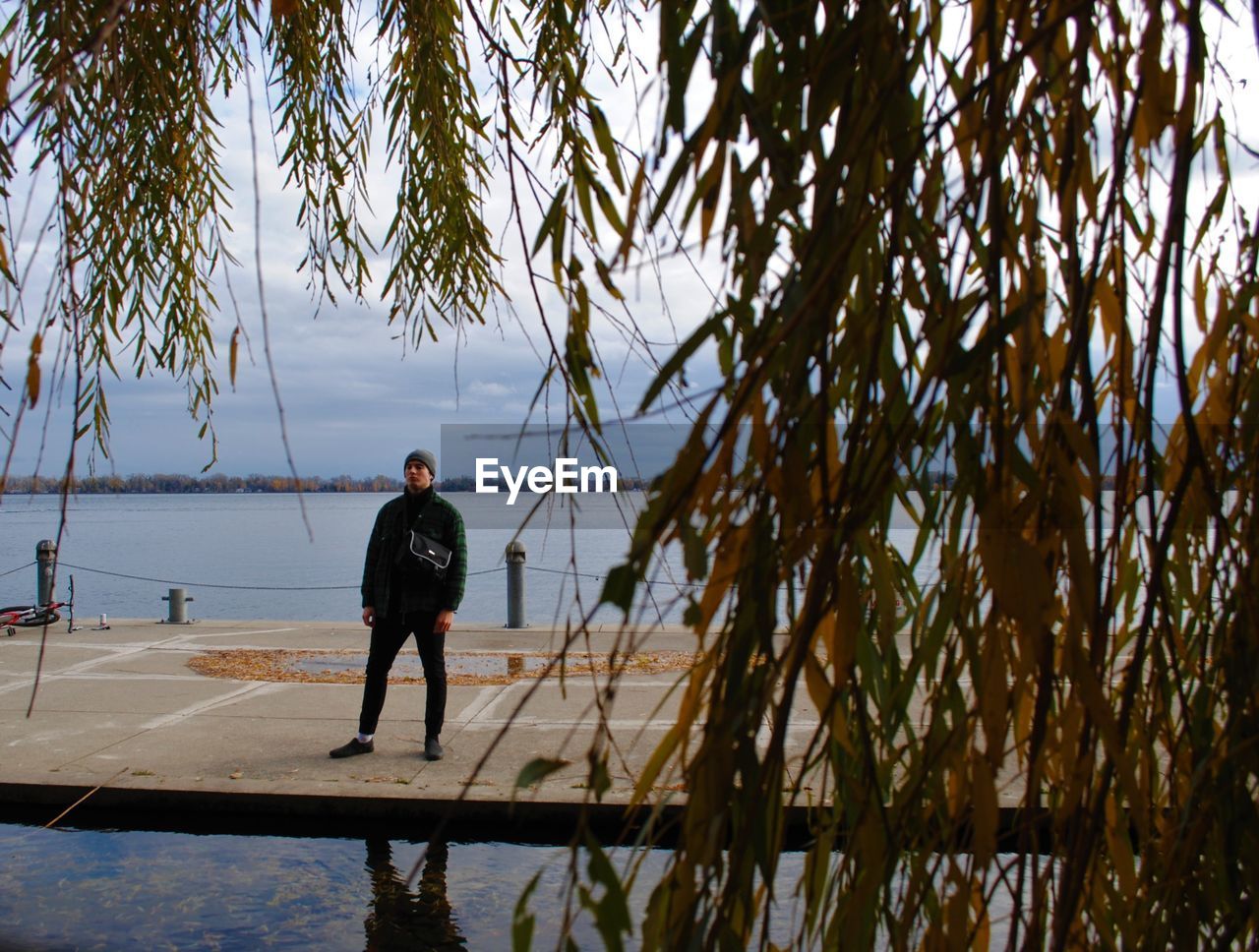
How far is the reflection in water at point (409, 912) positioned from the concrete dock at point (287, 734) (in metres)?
0.43

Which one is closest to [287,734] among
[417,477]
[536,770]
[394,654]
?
[394,654]

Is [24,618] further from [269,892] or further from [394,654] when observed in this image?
[269,892]

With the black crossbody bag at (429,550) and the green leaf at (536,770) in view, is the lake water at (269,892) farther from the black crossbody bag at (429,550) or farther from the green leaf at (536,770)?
the green leaf at (536,770)

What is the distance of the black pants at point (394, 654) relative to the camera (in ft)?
22.0

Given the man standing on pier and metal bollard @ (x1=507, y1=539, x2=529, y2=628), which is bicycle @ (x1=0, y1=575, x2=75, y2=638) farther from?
the man standing on pier

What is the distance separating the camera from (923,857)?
1337 millimetres

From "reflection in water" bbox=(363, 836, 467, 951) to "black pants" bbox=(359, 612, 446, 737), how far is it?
52.5 inches

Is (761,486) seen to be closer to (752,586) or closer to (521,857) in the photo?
(752,586)

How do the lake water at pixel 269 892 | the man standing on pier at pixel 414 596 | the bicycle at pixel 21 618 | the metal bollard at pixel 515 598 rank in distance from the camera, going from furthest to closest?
1. the metal bollard at pixel 515 598
2. the bicycle at pixel 21 618
3. the man standing on pier at pixel 414 596
4. the lake water at pixel 269 892

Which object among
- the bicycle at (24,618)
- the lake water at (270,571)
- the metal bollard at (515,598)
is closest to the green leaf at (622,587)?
the lake water at (270,571)

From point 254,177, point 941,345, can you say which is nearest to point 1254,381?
point 941,345

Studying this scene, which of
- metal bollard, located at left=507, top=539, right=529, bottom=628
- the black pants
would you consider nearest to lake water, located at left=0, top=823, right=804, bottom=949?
the black pants

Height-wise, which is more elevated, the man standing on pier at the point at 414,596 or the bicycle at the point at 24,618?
the man standing on pier at the point at 414,596

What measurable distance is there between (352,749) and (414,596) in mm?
986
